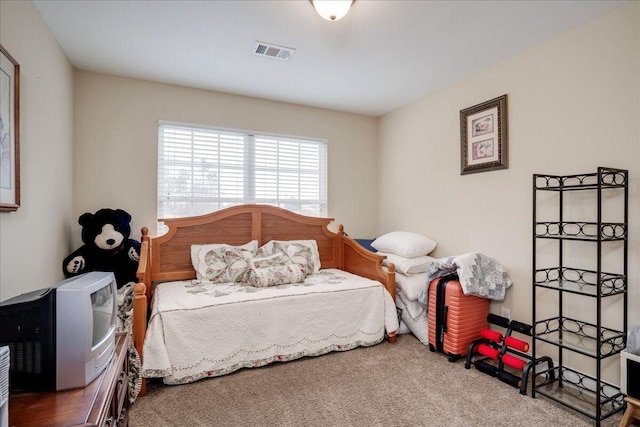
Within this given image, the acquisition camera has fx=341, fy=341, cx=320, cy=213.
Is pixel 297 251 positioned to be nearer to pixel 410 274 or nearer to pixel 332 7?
pixel 410 274

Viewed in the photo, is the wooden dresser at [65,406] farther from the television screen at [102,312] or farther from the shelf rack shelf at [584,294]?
the shelf rack shelf at [584,294]

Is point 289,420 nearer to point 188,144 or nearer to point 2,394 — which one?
point 2,394

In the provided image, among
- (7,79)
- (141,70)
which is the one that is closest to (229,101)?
(141,70)

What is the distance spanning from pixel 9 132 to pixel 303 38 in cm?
184

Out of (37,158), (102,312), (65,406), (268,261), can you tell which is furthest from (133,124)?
(65,406)

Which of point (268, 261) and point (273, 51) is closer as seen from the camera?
point (273, 51)

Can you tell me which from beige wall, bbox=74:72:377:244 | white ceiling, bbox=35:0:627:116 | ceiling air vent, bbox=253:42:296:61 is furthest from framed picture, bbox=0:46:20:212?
ceiling air vent, bbox=253:42:296:61

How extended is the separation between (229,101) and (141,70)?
853 mm

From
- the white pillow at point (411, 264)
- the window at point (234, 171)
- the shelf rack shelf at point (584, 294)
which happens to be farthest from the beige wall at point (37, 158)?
the shelf rack shelf at point (584, 294)

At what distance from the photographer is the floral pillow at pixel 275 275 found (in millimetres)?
Result: 2904

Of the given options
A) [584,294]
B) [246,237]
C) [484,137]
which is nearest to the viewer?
[584,294]

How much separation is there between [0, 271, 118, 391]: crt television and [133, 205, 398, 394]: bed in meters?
1.09

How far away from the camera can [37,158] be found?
2.16 m

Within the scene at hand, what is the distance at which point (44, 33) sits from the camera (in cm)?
225
